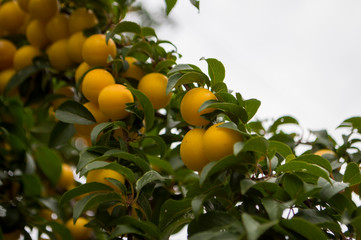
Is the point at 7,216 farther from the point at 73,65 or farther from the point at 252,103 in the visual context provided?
the point at 252,103

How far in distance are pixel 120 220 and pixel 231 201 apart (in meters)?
0.16

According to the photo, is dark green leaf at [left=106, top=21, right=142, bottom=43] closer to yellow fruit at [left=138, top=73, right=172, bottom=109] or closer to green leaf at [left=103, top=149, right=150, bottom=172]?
yellow fruit at [left=138, top=73, right=172, bottom=109]

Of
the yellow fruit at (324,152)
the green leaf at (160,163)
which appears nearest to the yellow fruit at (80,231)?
the green leaf at (160,163)

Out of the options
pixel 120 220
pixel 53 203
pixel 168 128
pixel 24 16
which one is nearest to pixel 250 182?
pixel 120 220

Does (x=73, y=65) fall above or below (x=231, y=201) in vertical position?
below

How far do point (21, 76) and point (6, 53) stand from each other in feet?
0.48

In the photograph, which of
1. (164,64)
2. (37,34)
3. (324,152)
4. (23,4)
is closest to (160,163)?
(164,64)

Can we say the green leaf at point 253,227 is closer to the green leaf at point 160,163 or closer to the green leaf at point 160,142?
the green leaf at point 160,142

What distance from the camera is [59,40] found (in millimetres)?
883

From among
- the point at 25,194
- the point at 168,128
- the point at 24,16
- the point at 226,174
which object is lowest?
the point at 25,194

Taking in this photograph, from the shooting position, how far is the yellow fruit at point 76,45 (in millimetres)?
810

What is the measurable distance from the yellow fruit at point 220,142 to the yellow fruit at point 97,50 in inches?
12.6

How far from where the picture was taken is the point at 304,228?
0.44 metres

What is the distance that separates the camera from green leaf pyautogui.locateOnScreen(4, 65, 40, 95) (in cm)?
90
